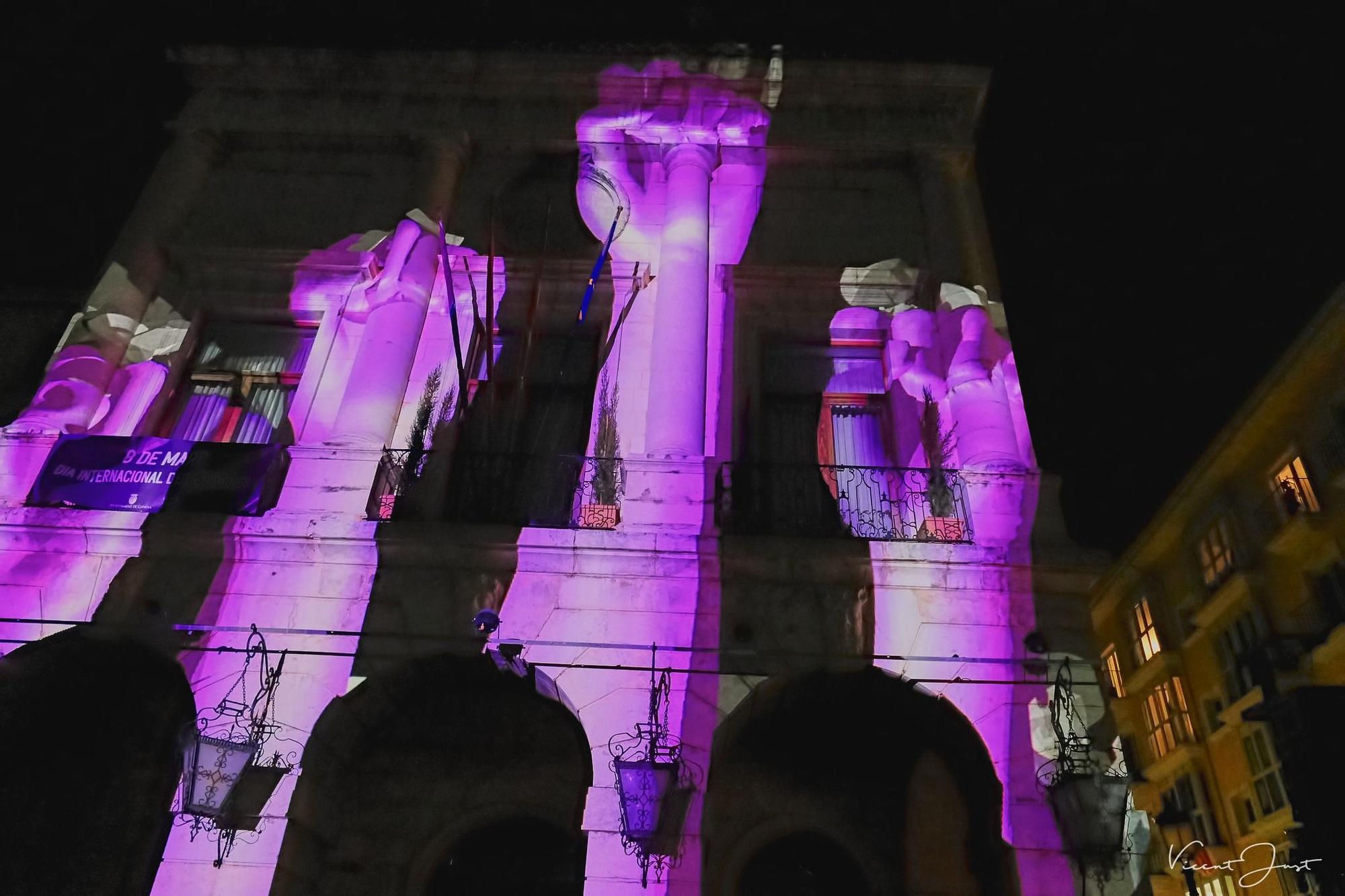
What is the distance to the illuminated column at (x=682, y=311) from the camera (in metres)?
9.40

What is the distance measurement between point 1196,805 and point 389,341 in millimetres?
20137

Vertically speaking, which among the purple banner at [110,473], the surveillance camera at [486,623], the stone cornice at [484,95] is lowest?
the surveillance camera at [486,623]

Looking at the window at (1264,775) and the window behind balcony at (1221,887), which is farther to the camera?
the window behind balcony at (1221,887)

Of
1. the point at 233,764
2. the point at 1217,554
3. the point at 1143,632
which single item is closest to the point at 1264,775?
the point at 1217,554

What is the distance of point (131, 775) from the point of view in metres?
9.09

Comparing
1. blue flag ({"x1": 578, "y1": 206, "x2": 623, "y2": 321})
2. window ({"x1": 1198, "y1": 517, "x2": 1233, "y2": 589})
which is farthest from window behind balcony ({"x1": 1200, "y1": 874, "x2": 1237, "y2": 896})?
blue flag ({"x1": 578, "y1": 206, "x2": 623, "y2": 321})

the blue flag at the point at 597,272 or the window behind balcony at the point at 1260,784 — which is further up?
the blue flag at the point at 597,272

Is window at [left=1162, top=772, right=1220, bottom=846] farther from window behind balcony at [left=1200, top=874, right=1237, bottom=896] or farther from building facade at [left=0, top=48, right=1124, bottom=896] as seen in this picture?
building facade at [left=0, top=48, right=1124, bottom=896]

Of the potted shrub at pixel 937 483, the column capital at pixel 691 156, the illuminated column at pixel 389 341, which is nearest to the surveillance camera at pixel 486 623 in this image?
the illuminated column at pixel 389 341

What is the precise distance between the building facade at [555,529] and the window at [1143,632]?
16.0 m

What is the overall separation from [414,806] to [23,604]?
4.19 metres

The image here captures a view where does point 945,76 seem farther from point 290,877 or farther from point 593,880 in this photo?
point 290,877

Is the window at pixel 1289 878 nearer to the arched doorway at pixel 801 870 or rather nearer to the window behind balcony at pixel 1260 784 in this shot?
the window behind balcony at pixel 1260 784

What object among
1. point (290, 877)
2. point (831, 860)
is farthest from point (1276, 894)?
point (290, 877)
